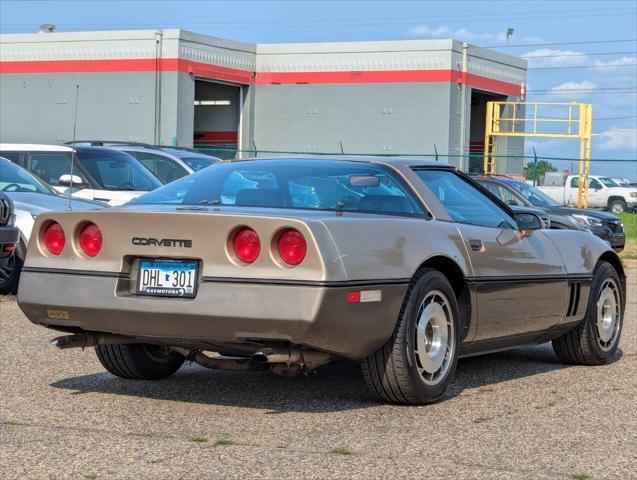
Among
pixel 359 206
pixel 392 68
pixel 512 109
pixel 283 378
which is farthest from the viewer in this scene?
pixel 512 109

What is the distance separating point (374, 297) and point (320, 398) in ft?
3.28

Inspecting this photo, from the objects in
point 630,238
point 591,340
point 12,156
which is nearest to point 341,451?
point 591,340

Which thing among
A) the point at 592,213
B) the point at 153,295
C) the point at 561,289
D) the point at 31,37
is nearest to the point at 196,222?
the point at 153,295

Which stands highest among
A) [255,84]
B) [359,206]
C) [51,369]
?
[255,84]

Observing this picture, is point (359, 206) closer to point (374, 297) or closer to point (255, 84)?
point (374, 297)

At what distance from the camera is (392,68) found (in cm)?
3966

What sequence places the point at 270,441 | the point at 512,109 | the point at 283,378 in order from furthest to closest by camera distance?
the point at 512,109 < the point at 283,378 < the point at 270,441

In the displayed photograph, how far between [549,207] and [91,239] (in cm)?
1377

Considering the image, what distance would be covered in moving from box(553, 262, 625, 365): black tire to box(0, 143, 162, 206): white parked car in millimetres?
7417

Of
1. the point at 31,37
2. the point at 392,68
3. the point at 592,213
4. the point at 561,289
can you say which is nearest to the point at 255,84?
the point at 392,68

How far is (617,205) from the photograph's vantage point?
164 ft

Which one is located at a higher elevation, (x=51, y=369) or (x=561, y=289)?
(x=561, y=289)

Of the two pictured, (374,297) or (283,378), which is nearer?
(374,297)

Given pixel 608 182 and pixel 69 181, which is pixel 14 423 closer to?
Result: pixel 69 181
